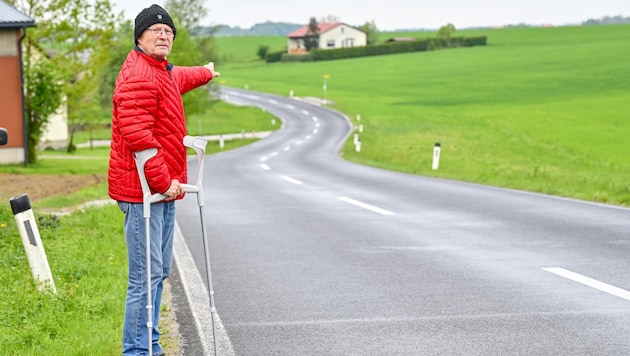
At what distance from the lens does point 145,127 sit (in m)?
5.18

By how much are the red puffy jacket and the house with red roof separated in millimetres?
155700

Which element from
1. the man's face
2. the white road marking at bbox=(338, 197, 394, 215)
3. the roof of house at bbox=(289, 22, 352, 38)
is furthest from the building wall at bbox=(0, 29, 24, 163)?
the roof of house at bbox=(289, 22, 352, 38)

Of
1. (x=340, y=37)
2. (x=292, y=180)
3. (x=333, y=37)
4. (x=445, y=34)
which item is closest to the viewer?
(x=292, y=180)

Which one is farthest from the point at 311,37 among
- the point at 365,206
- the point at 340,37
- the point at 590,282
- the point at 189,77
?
the point at 189,77

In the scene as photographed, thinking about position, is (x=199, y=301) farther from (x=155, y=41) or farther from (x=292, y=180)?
(x=292, y=180)

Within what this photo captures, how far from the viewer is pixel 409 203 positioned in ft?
52.4

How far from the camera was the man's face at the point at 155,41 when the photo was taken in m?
5.40

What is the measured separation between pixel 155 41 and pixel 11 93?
29.6 metres

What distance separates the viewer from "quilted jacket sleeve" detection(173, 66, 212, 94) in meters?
5.77

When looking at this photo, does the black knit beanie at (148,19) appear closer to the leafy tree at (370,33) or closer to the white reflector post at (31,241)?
the white reflector post at (31,241)

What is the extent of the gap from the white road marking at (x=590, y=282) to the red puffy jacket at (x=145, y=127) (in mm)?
3893

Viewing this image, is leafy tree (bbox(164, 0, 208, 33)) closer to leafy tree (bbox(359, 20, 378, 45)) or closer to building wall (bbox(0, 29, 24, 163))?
building wall (bbox(0, 29, 24, 163))

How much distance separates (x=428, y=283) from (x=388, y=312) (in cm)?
122

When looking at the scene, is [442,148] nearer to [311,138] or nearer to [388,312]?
[311,138]
